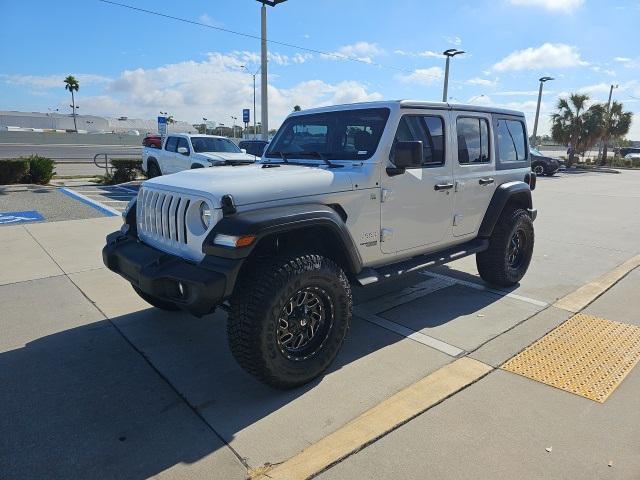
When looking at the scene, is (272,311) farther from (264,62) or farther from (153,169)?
(264,62)

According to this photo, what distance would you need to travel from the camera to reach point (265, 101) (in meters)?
17.4

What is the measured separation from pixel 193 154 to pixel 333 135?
8519mm

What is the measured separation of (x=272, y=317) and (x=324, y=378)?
0.74m

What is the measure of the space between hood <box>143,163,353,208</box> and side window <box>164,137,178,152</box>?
9.82 m

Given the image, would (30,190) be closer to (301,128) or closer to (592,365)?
(301,128)

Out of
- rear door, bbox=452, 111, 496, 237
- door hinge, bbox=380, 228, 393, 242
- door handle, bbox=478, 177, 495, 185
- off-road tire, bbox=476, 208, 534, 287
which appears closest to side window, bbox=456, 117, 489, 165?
rear door, bbox=452, 111, 496, 237

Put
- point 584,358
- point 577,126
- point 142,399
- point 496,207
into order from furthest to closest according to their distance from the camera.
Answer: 1. point 577,126
2. point 496,207
3. point 584,358
4. point 142,399

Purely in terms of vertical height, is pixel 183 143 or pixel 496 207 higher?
pixel 183 143

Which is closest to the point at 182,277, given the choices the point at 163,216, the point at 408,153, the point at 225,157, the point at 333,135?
the point at 163,216

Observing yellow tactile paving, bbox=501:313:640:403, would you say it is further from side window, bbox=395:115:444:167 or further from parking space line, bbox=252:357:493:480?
side window, bbox=395:115:444:167

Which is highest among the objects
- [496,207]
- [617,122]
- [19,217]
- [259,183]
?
[617,122]

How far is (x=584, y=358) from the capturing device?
355 centimetres

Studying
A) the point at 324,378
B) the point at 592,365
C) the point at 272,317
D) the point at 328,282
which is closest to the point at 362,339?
the point at 324,378

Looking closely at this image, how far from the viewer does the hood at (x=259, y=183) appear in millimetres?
2924
